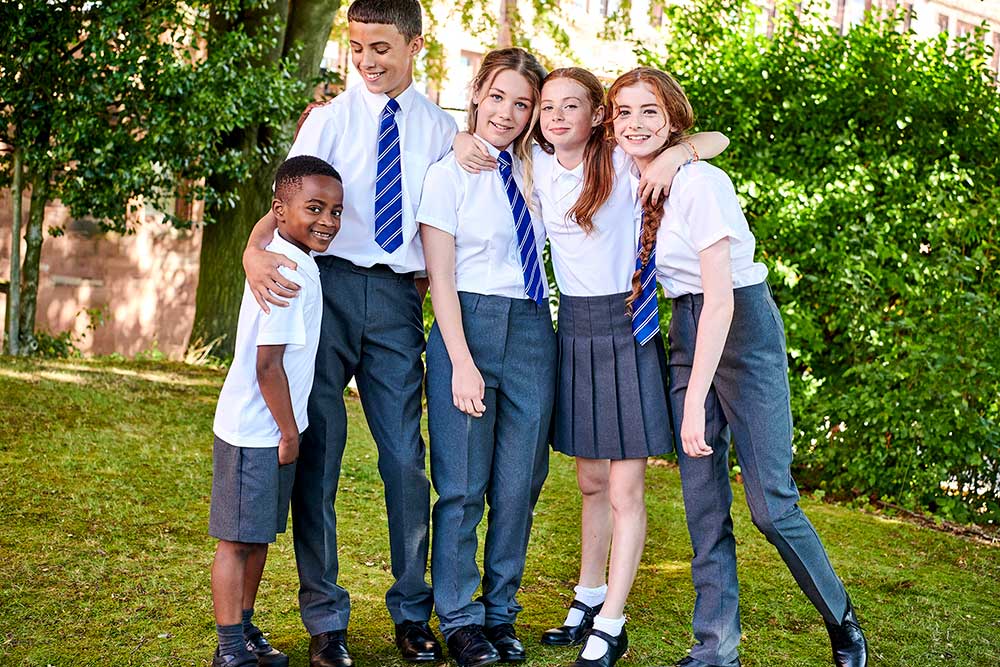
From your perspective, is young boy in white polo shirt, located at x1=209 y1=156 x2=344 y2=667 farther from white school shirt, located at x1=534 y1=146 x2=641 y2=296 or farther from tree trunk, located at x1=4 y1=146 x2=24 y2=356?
tree trunk, located at x1=4 y1=146 x2=24 y2=356

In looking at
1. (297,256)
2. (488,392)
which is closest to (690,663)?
(488,392)

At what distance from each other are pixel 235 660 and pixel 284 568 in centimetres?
135

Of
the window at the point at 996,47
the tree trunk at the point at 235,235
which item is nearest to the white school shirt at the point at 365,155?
the tree trunk at the point at 235,235

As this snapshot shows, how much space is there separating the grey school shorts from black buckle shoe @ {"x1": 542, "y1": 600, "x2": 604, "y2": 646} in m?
1.03

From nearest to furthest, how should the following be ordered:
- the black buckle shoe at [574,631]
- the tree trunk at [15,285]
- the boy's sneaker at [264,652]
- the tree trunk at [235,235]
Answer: the boy's sneaker at [264,652] → the black buckle shoe at [574,631] → the tree trunk at [15,285] → the tree trunk at [235,235]

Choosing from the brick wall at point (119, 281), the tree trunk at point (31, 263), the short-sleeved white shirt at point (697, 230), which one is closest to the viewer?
the short-sleeved white shirt at point (697, 230)

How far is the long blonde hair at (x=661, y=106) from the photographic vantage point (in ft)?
11.1

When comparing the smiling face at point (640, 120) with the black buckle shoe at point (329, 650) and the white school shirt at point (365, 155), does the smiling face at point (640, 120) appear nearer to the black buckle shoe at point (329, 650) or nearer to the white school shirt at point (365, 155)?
the white school shirt at point (365, 155)

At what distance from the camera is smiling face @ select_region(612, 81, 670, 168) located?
11.1 feet

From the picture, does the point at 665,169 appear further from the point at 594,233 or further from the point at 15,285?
the point at 15,285

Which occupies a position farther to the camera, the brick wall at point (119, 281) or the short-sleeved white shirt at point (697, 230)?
the brick wall at point (119, 281)

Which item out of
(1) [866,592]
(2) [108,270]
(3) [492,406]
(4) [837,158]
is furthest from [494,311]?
(2) [108,270]

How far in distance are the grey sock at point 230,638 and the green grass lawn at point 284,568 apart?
12.7 inches

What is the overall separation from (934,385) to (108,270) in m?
10.0
